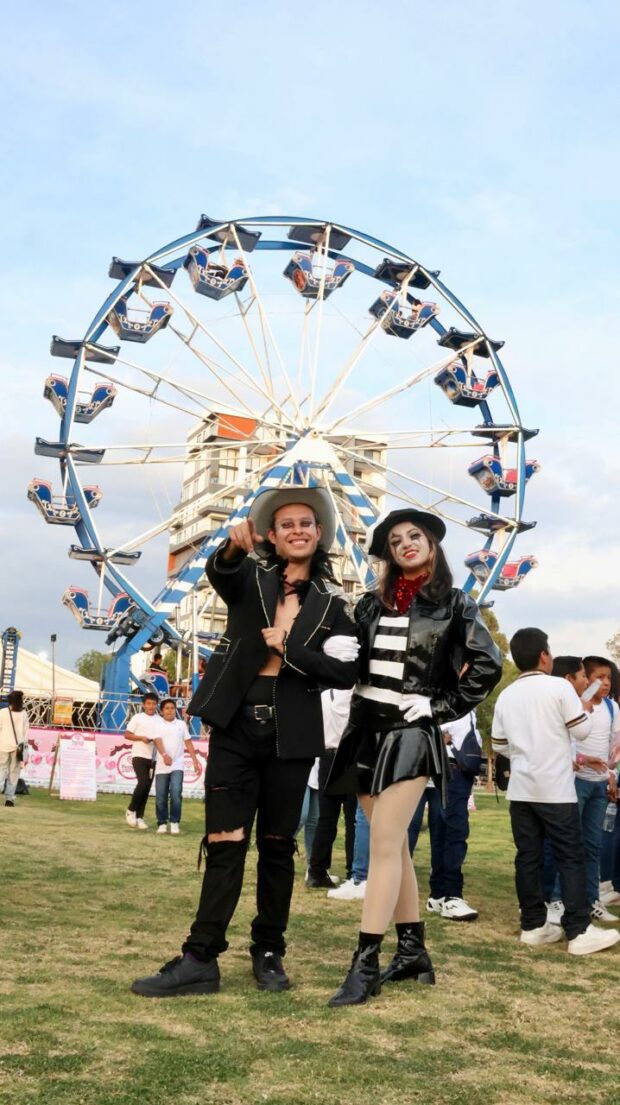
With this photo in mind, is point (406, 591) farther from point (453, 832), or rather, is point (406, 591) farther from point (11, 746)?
point (11, 746)

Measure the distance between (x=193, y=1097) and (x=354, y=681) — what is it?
1687 millimetres

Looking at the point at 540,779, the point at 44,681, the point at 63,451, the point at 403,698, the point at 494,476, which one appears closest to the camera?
the point at 403,698

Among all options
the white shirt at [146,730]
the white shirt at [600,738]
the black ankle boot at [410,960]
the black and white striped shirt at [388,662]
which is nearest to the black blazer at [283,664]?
the black and white striped shirt at [388,662]

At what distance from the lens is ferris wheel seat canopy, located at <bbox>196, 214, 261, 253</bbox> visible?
2431 centimetres

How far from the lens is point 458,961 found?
4648mm

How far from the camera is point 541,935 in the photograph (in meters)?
5.30

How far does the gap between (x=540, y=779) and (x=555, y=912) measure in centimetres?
98

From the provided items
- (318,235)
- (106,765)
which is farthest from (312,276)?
(106,765)

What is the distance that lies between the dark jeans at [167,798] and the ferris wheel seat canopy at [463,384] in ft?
58.2

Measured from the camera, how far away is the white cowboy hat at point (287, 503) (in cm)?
413

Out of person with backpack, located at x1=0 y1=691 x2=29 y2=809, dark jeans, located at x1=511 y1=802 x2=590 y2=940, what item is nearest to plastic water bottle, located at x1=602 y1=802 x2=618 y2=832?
dark jeans, located at x1=511 y1=802 x2=590 y2=940

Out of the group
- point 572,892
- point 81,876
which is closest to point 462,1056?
point 572,892

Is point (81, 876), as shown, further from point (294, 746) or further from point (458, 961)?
point (294, 746)

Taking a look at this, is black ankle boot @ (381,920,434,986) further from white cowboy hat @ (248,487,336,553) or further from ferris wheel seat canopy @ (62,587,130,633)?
ferris wheel seat canopy @ (62,587,130,633)
